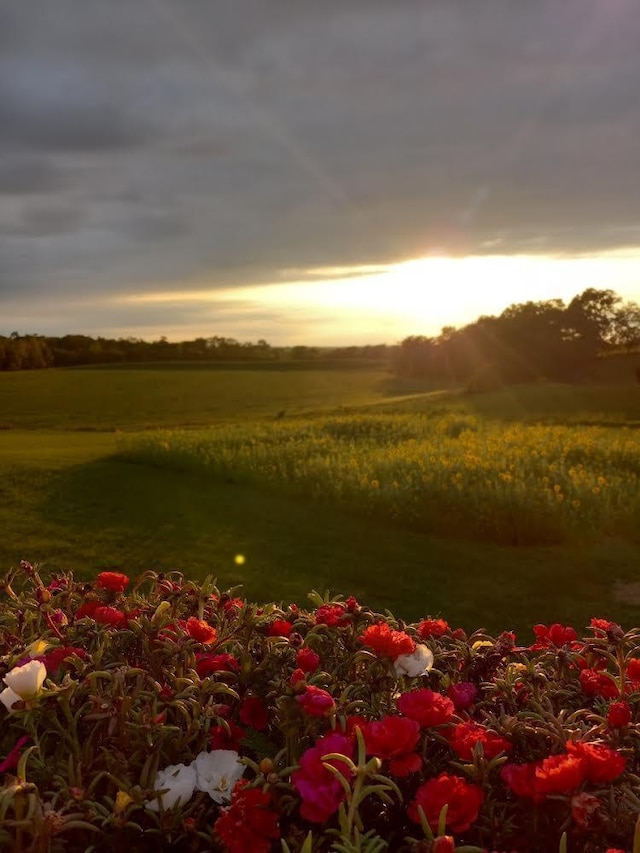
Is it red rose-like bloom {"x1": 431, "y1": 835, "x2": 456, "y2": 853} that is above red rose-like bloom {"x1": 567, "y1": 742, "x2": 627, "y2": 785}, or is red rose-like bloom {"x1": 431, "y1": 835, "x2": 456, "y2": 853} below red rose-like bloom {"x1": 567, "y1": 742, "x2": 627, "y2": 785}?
below

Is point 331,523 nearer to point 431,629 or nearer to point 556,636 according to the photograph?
point 556,636

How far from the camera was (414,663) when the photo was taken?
269 centimetres

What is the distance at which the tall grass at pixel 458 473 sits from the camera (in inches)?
426

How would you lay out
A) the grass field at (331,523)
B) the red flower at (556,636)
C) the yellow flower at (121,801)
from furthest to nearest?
the grass field at (331,523)
the red flower at (556,636)
the yellow flower at (121,801)

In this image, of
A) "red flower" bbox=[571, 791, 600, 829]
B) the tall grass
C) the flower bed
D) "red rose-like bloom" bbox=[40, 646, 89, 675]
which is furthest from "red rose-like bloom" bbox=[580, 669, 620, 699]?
the tall grass

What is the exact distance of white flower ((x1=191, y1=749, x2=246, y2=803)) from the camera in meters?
2.26

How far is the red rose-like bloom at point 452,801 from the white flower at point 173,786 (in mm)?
643

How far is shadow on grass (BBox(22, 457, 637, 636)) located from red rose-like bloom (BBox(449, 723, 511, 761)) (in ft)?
18.3

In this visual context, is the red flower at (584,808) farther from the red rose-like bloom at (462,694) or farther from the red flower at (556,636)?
the red flower at (556,636)

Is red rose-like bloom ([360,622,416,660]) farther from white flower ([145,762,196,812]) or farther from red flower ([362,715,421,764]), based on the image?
white flower ([145,762,196,812])

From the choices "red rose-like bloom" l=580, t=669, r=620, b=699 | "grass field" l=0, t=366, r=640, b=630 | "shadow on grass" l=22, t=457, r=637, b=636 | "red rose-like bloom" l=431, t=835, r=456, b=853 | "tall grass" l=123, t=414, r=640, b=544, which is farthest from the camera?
"tall grass" l=123, t=414, r=640, b=544

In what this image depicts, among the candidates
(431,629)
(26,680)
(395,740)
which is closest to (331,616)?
(431,629)

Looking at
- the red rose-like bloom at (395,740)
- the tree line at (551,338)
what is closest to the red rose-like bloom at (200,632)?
the red rose-like bloom at (395,740)

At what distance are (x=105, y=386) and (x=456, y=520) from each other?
92.0 ft
